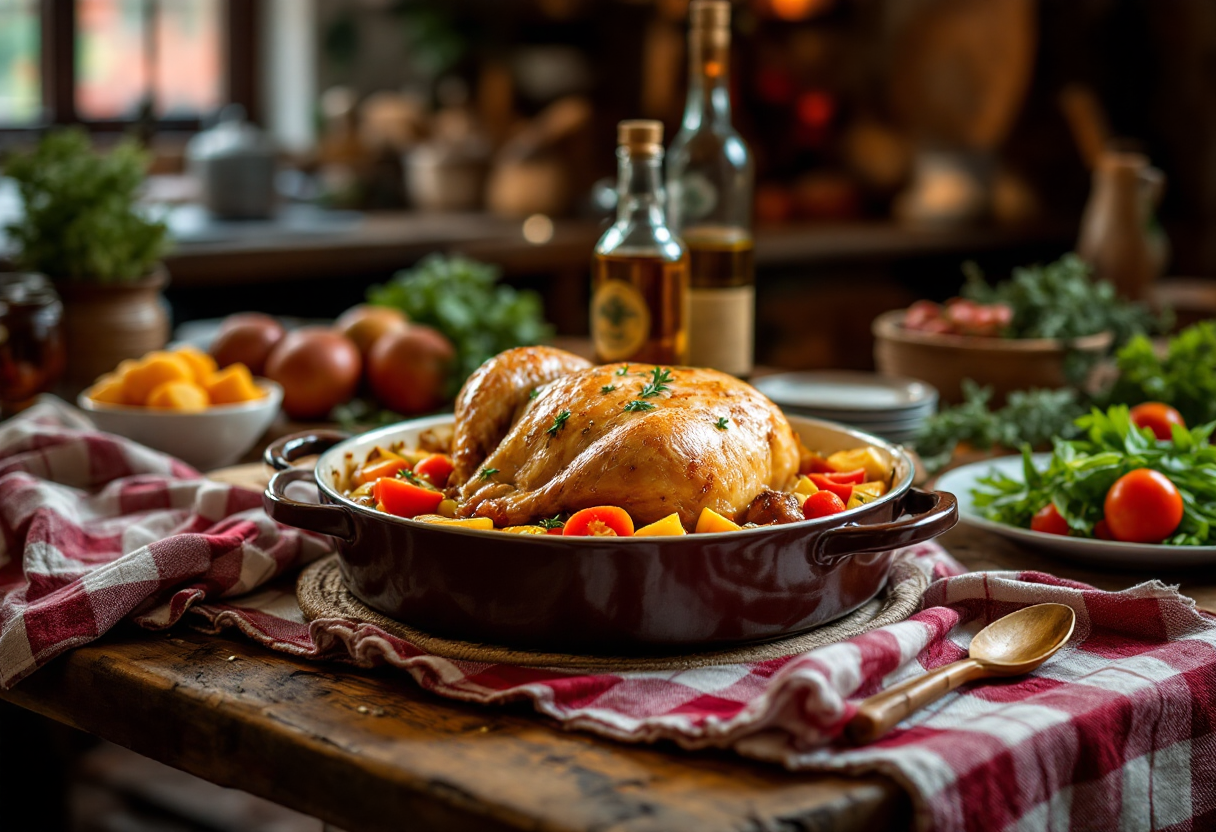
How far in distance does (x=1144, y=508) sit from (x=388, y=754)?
88cm

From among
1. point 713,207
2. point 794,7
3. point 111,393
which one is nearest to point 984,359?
point 713,207

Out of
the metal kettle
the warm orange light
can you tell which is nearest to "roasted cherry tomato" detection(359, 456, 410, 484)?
the metal kettle

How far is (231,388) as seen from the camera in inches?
74.7

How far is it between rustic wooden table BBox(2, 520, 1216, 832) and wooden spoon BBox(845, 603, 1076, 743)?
5cm

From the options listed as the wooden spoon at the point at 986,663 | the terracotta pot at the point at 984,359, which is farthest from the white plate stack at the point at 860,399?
the wooden spoon at the point at 986,663

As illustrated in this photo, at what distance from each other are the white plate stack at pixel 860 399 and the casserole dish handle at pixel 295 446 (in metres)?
0.73

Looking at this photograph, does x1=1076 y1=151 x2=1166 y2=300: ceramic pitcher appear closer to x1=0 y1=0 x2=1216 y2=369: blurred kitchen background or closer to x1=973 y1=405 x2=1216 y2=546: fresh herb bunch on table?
x1=973 y1=405 x2=1216 y2=546: fresh herb bunch on table

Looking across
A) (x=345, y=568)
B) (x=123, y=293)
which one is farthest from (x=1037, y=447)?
(x=123, y=293)

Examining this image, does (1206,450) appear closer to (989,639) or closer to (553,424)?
(989,639)

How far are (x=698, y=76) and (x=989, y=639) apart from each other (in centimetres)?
114

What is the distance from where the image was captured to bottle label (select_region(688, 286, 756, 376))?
1.95 meters

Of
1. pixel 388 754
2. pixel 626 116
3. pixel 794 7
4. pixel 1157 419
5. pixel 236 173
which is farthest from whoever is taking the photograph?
pixel 626 116

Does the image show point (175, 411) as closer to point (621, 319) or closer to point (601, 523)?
point (621, 319)

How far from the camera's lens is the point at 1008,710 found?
1039mm
